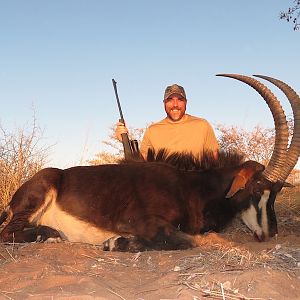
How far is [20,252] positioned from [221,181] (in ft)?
Result: 7.55

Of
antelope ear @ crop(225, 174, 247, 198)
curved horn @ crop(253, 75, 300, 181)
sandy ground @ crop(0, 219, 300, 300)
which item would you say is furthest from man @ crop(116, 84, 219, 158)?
sandy ground @ crop(0, 219, 300, 300)

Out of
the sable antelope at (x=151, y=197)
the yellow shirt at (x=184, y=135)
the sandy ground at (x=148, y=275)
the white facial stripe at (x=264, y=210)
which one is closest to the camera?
the sandy ground at (x=148, y=275)

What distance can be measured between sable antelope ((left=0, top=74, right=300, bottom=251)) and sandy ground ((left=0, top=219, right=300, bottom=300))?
2.64ft

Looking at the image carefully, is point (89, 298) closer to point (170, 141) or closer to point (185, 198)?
point (185, 198)

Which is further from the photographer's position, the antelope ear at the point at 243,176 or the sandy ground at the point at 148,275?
the antelope ear at the point at 243,176

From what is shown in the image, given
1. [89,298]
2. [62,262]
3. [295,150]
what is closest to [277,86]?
[295,150]

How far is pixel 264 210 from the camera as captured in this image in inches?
201

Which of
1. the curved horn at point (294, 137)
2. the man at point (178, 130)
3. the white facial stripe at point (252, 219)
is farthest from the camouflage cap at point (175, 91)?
the white facial stripe at point (252, 219)

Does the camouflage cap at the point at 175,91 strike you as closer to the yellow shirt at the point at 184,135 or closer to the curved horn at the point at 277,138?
the yellow shirt at the point at 184,135

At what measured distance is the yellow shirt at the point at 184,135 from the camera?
6.89 m

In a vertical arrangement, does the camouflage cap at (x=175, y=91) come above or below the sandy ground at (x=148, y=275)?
above

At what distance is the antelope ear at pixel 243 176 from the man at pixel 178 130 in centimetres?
149

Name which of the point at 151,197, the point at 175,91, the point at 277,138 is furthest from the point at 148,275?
the point at 175,91

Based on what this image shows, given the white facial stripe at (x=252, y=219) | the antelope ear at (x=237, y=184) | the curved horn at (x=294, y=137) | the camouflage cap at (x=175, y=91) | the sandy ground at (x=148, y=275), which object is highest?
the camouflage cap at (x=175, y=91)
